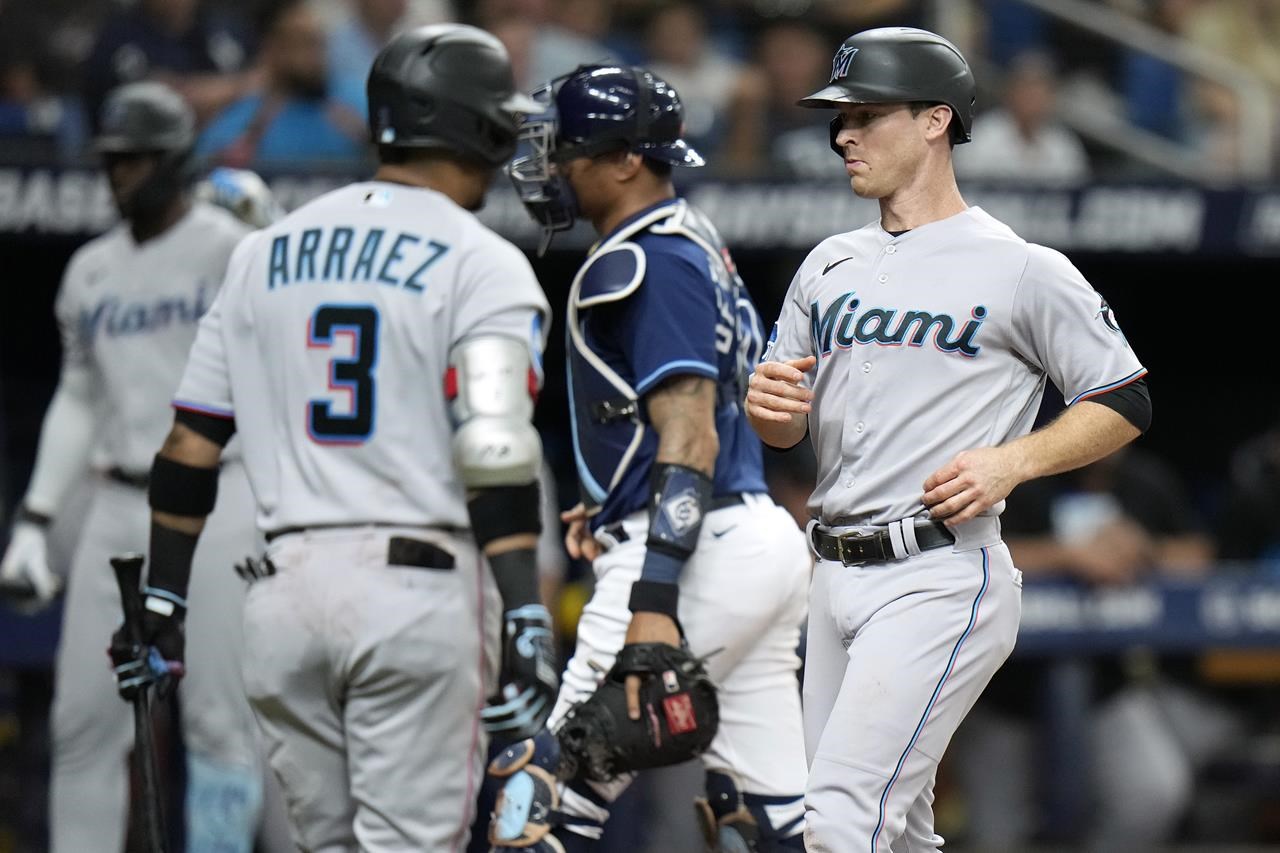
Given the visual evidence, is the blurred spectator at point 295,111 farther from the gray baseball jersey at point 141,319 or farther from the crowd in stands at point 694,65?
the gray baseball jersey at point 141,319

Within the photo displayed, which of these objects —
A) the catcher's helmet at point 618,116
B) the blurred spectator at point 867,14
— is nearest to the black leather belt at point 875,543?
the catcher's helmet at point 618,116

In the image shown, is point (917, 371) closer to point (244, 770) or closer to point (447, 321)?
Result: point (447, 321)

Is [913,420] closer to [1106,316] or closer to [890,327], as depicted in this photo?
[890,327]

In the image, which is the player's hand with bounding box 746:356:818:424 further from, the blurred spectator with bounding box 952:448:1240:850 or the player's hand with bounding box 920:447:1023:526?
the blurred spectator with bounding box 952:448:1240:850

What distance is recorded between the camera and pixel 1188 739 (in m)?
8.10

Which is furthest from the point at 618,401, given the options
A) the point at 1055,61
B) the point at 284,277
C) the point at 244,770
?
the point at 1055,61

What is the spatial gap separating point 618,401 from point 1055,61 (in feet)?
21.8

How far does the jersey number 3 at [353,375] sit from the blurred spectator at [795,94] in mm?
4682

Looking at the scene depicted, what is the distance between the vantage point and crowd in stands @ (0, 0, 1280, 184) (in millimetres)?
8062

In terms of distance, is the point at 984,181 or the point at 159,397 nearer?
the point at 159,397

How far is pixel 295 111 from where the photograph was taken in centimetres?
809

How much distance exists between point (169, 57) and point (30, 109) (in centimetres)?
64

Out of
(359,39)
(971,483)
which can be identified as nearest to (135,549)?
(971,483)

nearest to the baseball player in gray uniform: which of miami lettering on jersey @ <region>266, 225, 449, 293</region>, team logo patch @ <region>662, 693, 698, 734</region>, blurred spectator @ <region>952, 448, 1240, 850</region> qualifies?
team logo patch @ <region>662, 693, 698, 734</region>
